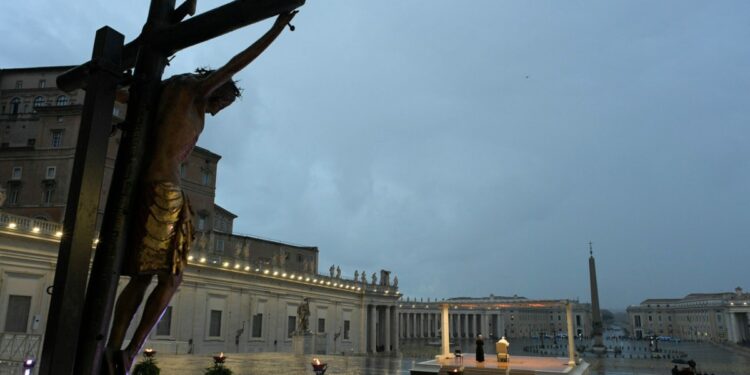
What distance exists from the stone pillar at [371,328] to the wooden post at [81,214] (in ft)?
217

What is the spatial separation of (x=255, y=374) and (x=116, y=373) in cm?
1867

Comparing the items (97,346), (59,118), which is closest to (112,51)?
(97,346)

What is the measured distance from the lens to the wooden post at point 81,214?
362cm

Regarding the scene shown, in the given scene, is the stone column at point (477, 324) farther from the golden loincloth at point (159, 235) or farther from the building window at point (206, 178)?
the golden loincloth at point (159, 235)

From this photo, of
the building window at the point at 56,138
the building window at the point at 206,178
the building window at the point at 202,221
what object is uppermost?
the building window at the point at 56,138

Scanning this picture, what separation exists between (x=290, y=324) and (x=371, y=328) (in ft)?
64.2

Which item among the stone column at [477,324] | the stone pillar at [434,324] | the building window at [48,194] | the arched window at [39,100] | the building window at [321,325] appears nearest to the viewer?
the building window at [48,194]

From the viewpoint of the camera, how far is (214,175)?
51.9 meters

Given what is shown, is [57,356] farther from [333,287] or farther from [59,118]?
[333,287]

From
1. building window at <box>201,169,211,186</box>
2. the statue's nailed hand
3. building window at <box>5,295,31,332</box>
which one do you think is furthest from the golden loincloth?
building window at <box>201,169,211,186</box>

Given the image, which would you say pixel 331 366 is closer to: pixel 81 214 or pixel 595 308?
pixel 81 214

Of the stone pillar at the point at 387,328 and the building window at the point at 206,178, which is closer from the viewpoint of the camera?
the building window at the point at 206,178

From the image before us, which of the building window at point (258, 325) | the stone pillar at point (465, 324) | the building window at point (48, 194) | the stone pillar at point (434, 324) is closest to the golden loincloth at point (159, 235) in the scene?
the building window at point (48, 194)

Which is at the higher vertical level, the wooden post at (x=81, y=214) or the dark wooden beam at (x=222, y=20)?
the dark wooden beam at (x=222, y=20)
